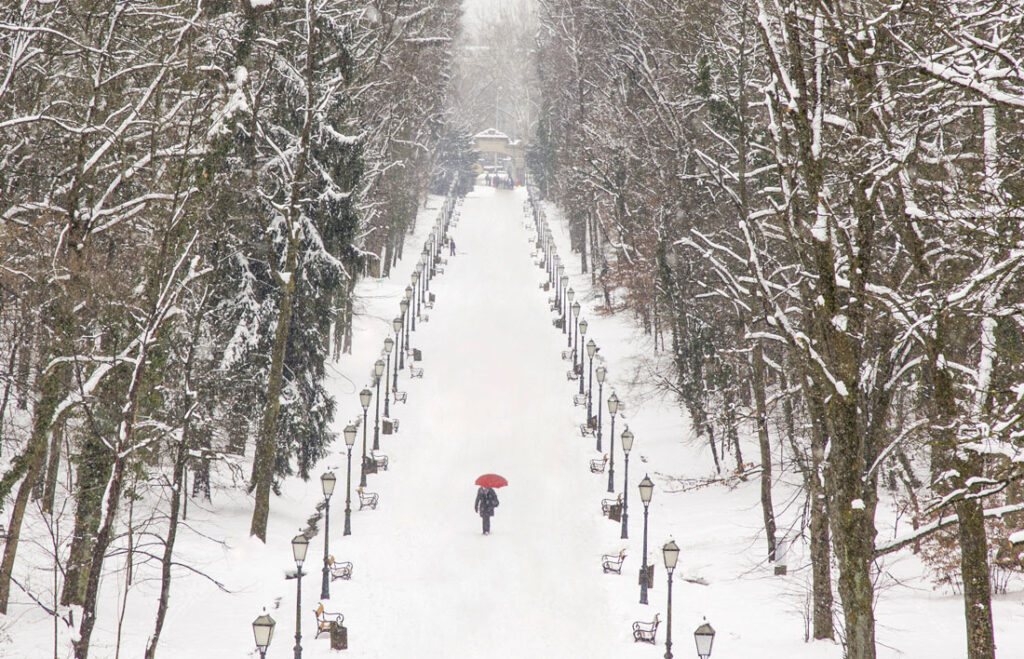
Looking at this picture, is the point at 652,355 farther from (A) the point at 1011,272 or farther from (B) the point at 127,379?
(A) the point at 1011,272

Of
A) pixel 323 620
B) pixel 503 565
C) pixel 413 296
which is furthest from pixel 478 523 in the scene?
pixel 413 296

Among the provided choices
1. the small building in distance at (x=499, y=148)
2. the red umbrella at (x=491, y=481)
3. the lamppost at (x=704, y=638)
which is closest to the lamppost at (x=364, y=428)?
the red umbrella at (x=491, y=481)

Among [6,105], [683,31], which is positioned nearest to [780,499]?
[683,31]

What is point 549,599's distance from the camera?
18188mm

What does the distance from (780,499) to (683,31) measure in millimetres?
11714

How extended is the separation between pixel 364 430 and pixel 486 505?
4147 mm

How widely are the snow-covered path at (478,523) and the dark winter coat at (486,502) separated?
0.54 meters

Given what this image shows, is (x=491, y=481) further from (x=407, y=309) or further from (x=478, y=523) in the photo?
(x=407, y=309)

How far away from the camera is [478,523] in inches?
898

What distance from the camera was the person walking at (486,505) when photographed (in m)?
22.0

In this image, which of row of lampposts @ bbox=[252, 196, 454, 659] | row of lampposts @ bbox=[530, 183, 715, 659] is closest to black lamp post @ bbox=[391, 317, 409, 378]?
row of lampposts @ bbox=[252, 196, 454, 659]

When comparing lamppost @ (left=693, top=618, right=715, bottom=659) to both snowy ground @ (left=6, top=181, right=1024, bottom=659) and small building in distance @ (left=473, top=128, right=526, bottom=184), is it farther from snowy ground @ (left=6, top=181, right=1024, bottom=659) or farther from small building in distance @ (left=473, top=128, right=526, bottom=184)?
small building in distance @ (left=473, top=128, right=526, bottom=184)

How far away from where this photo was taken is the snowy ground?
52.4 feet

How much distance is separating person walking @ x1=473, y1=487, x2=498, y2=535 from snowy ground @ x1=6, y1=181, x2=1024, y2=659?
1.58 ft
